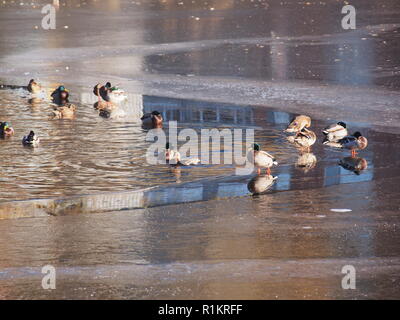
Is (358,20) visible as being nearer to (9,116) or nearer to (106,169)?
(9,116)

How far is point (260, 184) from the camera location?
11750mm

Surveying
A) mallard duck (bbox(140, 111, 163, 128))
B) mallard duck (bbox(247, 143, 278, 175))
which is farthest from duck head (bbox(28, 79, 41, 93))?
mallard duck (bbox(247, 143, 278, 175))

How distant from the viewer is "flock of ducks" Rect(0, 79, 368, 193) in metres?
12.3

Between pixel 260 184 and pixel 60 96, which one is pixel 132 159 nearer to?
pixel 260 184

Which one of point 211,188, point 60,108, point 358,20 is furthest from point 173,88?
point 358,20

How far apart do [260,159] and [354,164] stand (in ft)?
4.59

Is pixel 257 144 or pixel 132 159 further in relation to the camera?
pixel 132 159

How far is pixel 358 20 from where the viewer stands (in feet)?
105

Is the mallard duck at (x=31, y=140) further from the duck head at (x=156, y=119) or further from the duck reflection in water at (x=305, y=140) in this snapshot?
the duck reflection in water at (x=305, y=140)

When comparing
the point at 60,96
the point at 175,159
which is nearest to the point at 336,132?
Answer: the point at 175,159

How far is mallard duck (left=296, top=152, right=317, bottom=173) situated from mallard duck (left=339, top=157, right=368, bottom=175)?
0.38m

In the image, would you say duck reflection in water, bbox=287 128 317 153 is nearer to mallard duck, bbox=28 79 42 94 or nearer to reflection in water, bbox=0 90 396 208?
Result: reflection in water, bbox=0 90 396 208

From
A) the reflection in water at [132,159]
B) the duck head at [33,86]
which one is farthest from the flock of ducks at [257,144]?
the duck head at [33,86]

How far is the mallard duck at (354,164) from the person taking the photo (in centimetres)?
1255
